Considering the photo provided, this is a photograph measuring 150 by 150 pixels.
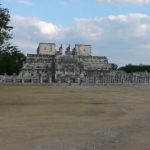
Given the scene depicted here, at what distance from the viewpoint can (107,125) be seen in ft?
72.1

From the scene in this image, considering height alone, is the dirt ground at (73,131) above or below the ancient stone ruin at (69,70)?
below

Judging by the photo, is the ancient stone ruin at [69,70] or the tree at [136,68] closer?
the ancient stone ruin at [69,70]

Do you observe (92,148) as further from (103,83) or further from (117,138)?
(103,83)

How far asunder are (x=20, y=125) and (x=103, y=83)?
248 feet

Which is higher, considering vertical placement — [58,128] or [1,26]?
[1,26]

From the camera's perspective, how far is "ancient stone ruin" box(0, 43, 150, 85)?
98.4m

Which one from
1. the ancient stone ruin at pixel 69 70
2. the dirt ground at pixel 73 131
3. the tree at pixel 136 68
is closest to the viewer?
the dirt ground at pixel 73 131

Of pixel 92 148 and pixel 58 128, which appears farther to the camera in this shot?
pixel 58 128

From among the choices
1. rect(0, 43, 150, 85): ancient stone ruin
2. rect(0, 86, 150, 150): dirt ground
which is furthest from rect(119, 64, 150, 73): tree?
rect(0, 86, 150, 150): dirt ground

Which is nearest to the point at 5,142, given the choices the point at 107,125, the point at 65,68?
the point at 107,125

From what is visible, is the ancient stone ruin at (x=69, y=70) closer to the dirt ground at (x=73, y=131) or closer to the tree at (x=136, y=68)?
the tree at (x=136, y=68)

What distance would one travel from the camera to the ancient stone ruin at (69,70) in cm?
9838

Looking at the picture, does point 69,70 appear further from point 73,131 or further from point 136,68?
point 73,131

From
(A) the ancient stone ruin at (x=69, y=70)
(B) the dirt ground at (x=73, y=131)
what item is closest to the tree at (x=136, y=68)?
(A) the ancient stone ruin at (x=69, y=70)
